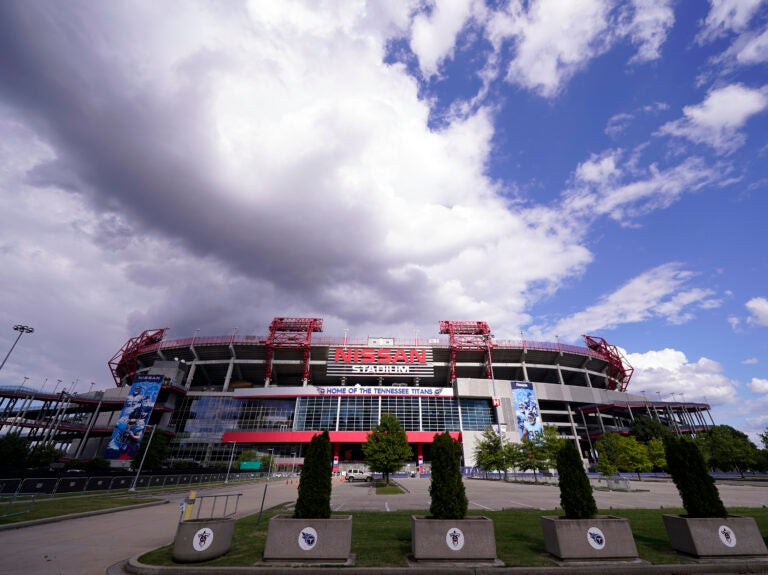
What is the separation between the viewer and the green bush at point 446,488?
29.0 feet

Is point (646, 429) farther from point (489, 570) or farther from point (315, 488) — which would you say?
point (315, 488)

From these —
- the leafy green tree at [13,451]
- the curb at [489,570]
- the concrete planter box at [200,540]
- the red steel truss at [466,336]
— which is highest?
the red steel truss at [466,336]

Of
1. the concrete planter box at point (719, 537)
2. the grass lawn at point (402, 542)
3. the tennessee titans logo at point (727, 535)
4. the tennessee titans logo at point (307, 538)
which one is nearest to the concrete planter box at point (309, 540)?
the tennessee titans logo at point (307, 538)

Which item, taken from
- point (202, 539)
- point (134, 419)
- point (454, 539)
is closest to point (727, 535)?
point (454, 539)

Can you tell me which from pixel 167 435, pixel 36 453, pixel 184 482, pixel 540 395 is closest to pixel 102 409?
pixel 167 435

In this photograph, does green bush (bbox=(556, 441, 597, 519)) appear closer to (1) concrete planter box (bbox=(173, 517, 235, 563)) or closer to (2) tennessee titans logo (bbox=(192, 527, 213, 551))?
(1) concrete planter box (bbox=(173, 517, 235, 563))

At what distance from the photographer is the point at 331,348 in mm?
83312

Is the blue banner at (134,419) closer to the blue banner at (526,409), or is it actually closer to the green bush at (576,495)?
the blue banner at (526,409)

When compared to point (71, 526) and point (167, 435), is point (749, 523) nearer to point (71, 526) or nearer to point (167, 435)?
point (71, 526)

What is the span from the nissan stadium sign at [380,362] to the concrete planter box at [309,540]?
74.6 m

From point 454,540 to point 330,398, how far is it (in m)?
72.5

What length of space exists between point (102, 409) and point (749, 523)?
105m

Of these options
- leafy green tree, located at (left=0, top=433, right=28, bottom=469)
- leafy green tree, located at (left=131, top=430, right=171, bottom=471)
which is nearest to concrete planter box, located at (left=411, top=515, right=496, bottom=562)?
leafy green tree, located at (left=131, top=430, right=171, bottom=471)

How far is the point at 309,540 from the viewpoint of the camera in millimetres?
8367
